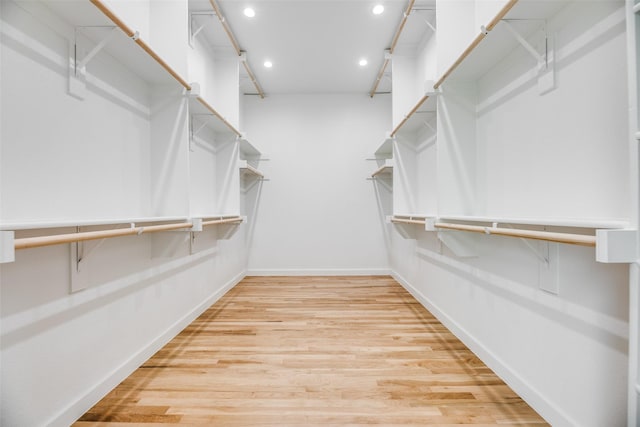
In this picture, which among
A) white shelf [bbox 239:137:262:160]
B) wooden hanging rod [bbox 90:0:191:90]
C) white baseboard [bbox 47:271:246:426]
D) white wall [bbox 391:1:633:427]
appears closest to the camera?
white wall [bbox 391:1:633:427]

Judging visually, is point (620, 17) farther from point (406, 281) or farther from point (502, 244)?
point (406, 281)

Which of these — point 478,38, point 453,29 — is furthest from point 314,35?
point 478,38

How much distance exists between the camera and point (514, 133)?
1604mm

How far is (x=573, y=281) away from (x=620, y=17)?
0.98 metres

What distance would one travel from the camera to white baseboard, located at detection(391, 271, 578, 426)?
1273 mm

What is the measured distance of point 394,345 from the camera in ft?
6.85

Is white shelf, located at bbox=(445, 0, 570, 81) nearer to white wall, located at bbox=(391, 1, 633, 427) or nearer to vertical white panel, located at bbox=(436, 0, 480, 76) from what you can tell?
white wall, located at bbox=(391, 1, 633, 427)

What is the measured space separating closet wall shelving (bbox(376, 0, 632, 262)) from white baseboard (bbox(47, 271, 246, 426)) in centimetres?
204

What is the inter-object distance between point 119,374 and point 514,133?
8.35 feet

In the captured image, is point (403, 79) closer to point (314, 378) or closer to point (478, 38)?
point (478, 38)

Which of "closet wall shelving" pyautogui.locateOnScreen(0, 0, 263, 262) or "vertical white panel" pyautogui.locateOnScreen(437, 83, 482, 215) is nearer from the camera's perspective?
"closet wall shelving" pyautogui.locateOnScreen(0, 0, 263, 262)

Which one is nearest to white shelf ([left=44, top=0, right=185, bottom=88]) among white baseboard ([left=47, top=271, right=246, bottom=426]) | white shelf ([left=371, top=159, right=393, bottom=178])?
white baseboard ([left=47, top=271, right=246, bottom=426])

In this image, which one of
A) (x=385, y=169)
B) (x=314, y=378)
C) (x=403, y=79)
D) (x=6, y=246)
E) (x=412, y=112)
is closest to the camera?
(x=6, y=246)

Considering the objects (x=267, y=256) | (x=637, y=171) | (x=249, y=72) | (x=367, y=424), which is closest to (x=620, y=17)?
(x=637, y=171)
